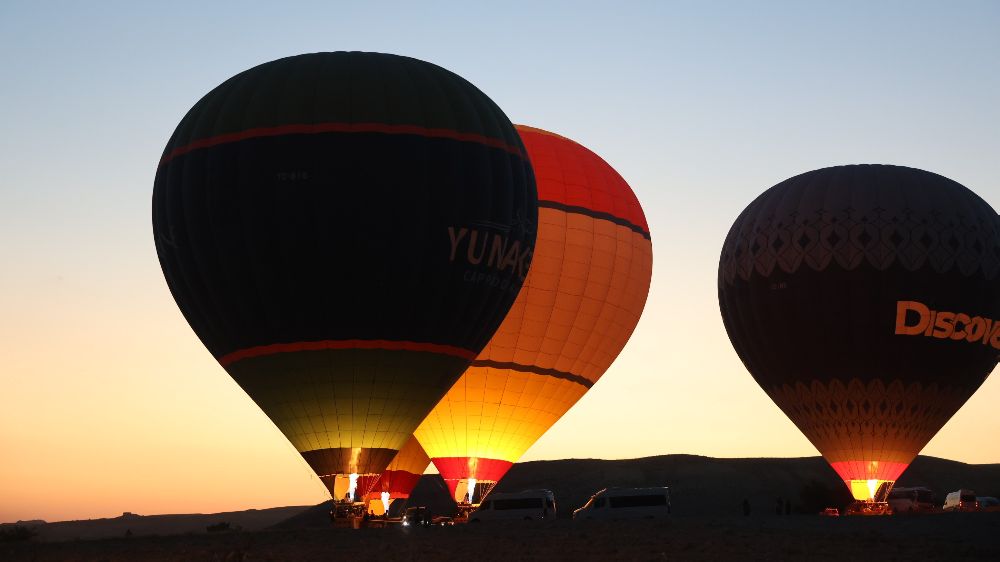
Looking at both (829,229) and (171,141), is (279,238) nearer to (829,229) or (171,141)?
(171,141)

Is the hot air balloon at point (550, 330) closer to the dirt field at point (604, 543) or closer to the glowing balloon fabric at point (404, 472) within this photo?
the glowing balloon fabric at point (404, 472)

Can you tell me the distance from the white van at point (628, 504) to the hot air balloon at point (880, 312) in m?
5.40

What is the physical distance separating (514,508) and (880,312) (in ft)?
40.6

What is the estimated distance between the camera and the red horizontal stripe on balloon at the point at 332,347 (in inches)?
1309

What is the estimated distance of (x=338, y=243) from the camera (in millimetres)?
32938

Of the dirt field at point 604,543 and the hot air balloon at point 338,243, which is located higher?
the hot air balloon at point 338,243

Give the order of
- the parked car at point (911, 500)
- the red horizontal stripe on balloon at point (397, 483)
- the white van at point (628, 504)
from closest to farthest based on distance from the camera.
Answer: the white van at point (628, 504) < the red horizontal stripe on balloon at point (397, 483) < the parked car at point (911, 500)

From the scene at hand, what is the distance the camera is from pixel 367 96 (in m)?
34.2

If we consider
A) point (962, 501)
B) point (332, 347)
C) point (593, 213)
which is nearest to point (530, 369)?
point (593, 213)

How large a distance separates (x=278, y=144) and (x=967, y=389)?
23.0m

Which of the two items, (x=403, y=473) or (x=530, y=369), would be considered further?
(x=403, y=473)

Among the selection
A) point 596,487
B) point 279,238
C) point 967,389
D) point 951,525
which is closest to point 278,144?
point 279,238

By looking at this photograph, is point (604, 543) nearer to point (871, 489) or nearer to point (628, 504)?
point (628, 504)

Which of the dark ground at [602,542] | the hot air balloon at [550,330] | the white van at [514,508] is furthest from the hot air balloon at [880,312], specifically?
the white van at [514,508]
